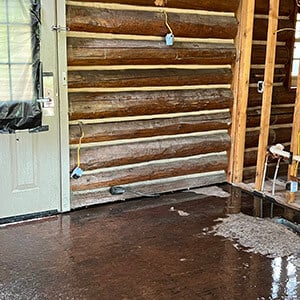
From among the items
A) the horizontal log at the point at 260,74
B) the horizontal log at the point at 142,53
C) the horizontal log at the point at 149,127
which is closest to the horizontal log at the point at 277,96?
the horizontal log at the point at 260,74

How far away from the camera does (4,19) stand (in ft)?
11.7

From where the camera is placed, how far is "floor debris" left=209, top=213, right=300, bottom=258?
3.48 m

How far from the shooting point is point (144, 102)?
4535 mm

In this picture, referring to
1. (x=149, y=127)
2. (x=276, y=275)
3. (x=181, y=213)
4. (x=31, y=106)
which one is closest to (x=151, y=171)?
(x=149, y=127)

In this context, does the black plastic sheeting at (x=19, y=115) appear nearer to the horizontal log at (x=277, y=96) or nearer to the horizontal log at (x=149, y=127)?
the horizontal log at (x=149, y=127)

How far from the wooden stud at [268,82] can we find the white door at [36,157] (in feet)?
7.07

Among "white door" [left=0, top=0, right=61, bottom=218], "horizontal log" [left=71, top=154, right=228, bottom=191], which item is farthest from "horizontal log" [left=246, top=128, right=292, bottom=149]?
"white door" [left=0, top=0, right=61, bottom=218]

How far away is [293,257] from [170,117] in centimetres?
205

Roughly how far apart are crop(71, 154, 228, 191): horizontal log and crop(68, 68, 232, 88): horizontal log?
34.1 inches

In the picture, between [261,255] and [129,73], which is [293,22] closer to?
[129,73]

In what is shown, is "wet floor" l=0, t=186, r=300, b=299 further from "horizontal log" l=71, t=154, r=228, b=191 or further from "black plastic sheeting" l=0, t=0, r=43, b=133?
"black plastic sheeting" l=0, t=0, r=43, b=133

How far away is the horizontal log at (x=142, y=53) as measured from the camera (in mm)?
4051

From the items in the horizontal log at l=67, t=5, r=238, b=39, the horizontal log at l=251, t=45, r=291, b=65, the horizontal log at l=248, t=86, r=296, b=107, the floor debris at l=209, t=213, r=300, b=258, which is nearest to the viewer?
the floor debris at l=209, t=213, r=300, b=258

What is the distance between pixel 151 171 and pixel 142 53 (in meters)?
1.25
